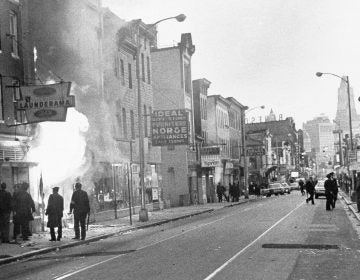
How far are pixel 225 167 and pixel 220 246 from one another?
55.9 metres

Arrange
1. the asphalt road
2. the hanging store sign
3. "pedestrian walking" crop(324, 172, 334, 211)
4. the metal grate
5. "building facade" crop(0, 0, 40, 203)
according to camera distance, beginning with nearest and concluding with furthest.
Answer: the asphalt road, the metal grate, "building facade" crop(0, 0, 40, 203), "pedestrian walking" crop(324, 172, 334, 211), the hanging store sign

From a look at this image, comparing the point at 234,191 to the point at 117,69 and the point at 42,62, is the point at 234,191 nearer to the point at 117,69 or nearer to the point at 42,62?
the point at 117,69

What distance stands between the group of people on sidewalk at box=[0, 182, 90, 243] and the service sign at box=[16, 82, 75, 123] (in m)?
2.38

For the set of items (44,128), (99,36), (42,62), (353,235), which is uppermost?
(99,36)

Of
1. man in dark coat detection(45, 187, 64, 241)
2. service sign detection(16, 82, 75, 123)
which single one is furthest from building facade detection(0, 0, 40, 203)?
man in dark coat detection(45, 187, 64, 241)

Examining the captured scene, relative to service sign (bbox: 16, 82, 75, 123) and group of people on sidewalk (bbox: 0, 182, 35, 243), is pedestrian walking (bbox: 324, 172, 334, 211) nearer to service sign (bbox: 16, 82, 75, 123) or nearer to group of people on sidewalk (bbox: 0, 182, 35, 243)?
service sign (bbox: 16, 82, 75, 123)

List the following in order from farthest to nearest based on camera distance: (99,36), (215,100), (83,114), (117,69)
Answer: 1. (215,100)
2. (117,69)
3. (99,36)
4. (83,114)

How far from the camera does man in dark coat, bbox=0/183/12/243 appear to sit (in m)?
19.6

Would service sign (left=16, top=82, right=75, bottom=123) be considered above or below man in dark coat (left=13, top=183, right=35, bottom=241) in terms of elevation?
above

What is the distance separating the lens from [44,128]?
25594 mm

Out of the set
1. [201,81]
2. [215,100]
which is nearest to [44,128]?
[201,81]

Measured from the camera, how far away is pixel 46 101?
21.1 metres

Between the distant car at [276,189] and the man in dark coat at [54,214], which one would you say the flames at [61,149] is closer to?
the man in dark coat at [54,214]

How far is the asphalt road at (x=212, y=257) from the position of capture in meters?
11.3
